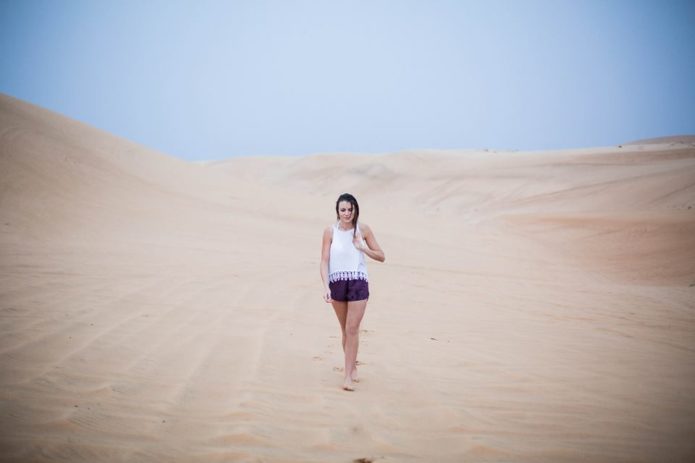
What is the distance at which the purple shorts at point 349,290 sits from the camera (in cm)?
422

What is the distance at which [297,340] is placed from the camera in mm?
5605

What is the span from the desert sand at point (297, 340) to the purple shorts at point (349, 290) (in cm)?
74

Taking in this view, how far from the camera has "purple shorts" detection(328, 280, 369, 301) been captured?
4.22 metres

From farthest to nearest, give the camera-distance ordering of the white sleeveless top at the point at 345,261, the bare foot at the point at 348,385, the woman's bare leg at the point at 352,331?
1. the white sleeveless top at the point at 345,261
2. the woman's bare leg at the point at 352,331
3. the bare foot at the point at 348,385

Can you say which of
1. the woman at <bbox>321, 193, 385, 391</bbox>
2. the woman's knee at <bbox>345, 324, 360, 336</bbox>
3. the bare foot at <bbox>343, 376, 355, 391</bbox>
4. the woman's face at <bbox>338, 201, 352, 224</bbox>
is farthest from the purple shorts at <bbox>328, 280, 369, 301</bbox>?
the bare foot at <bbox>343, 376, 355, 391</bbox>

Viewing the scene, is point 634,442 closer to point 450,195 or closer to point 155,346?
point 155,346

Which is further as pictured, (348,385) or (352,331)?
(352,331)

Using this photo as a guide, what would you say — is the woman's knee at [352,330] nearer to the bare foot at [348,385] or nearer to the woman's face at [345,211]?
the bare foot at [348,385]

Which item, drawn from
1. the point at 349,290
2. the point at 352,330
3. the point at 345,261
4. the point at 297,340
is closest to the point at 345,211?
the point at 345,261

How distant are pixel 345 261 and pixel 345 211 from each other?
1.39ft

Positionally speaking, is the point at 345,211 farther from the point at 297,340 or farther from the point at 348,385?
the point at 297,340

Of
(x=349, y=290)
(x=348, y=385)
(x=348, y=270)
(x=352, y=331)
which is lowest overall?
(x=348, y=385)

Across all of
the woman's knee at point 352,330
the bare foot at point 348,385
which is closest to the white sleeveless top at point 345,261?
the woman's knee at point 352,330

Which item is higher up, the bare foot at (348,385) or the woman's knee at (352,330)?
the woman's knee at (352,330)
